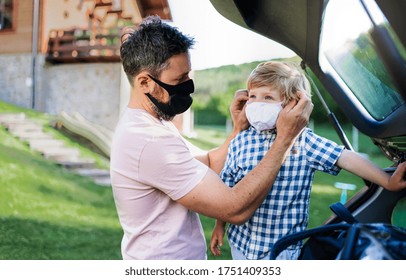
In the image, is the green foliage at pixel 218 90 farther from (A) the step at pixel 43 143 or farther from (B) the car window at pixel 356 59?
(A) the step at pixel 43 143

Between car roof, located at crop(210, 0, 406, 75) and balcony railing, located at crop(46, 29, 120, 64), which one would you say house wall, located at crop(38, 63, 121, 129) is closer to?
balcony railing, located at crop(46, 29, 120, 64)

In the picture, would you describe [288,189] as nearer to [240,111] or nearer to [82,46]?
[240,111]

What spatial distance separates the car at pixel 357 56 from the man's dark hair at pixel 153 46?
0.73 ft

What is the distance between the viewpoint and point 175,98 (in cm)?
117

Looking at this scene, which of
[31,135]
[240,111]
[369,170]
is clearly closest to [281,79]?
[240,111]

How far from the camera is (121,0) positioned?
7.30ft

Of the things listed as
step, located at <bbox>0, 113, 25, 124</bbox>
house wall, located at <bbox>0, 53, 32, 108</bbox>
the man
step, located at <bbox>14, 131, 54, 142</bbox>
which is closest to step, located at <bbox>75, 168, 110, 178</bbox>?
step, located at <bbox>14, 131, 54, 142</bbox>

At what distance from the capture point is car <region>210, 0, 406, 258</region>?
1167 millimetres

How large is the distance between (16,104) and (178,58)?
4.85ft

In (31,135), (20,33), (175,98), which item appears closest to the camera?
(175,98)

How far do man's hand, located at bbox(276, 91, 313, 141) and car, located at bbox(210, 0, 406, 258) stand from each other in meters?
0.21

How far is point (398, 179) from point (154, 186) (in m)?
0.57

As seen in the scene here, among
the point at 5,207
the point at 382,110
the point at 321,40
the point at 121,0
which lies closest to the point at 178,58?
the point at 321,40

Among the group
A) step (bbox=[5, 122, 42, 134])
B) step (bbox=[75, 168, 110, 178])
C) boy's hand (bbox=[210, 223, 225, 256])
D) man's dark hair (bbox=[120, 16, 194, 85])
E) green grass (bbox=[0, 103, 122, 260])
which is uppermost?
man's dark hair (bbox=[120, 16, 194, 85])
